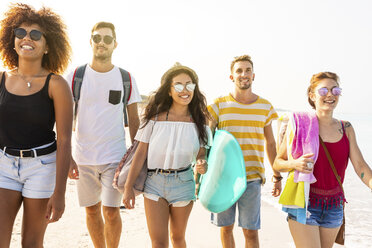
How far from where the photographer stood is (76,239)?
442 centimetres

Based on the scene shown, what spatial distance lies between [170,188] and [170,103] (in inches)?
32.2

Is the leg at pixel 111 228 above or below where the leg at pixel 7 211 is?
below

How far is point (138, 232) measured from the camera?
4.86 meters

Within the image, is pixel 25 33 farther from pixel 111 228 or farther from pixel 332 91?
pixel 332 91

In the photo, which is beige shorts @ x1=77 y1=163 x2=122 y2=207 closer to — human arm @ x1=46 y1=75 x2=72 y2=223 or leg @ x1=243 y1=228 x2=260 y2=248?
human arm @ x1=46 y1=75 x2=72 y2=223

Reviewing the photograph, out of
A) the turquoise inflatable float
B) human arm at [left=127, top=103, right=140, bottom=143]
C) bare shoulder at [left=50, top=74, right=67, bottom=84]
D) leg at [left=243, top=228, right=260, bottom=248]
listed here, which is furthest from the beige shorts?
leg at [left=243, top=228, right=260, bottom=248]

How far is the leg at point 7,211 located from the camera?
229cm

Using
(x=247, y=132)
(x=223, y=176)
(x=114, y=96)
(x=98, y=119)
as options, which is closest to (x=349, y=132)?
(x=247, y=132)

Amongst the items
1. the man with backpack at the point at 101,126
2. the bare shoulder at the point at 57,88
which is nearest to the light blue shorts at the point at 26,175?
the bare shoulder at the point at 57,88

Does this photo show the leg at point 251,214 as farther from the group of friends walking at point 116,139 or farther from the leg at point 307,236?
the leg at point 307,236

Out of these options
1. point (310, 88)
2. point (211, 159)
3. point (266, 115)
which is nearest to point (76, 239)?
point (211, 159)

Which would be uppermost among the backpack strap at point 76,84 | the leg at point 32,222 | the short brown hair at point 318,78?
the short brown hair at point 318,78

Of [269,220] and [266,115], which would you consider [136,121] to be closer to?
[266,115]

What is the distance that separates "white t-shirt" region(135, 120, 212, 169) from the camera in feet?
9.86
